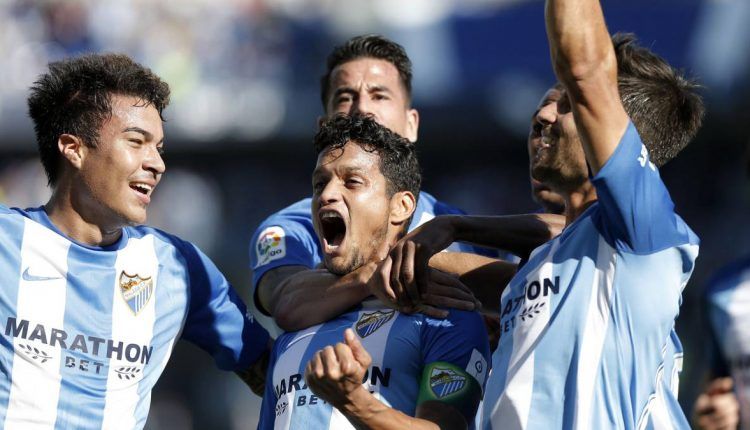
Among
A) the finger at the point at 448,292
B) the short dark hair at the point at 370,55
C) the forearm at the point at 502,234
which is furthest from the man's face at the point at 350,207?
the short dark hair at the point at 370,55

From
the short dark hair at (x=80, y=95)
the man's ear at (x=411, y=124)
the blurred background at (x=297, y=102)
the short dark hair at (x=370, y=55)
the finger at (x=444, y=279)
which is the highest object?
the blurred background at (x=297, y=102)

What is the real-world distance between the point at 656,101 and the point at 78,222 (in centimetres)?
213

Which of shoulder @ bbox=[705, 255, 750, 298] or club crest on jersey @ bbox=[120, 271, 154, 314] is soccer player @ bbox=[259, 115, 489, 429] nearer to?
club crest on jersey @ bbox=[120, 271, 154, 314]

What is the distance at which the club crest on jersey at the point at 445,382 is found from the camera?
355cm

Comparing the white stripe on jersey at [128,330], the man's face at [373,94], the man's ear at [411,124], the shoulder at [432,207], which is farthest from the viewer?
the man's ear at [411,124]

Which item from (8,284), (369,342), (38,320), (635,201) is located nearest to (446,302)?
(369,342)

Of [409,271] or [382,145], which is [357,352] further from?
[382,145]

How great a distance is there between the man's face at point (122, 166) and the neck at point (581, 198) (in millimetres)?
1548

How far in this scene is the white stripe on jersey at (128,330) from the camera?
3.98 metres

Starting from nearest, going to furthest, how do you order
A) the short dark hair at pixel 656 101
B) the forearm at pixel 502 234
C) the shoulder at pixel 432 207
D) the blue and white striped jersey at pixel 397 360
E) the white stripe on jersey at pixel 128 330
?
the short dark hair at pixel 656 101, the blue and white striped jersey at pixel 397 360, the forearm at pixel 502 234, the white stripe on jersey at pixel 128 330, the shoulder at pixel 432 207

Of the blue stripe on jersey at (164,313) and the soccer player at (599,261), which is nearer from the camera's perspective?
the soccer player at (599,261)

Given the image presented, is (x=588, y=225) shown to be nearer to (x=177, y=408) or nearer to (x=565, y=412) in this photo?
(x=565, y=412)

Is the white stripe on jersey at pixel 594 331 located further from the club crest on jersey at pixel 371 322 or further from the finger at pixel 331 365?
the club crest on jersey at pixel 371 322

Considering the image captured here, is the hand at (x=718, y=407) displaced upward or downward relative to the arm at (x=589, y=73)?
downward
